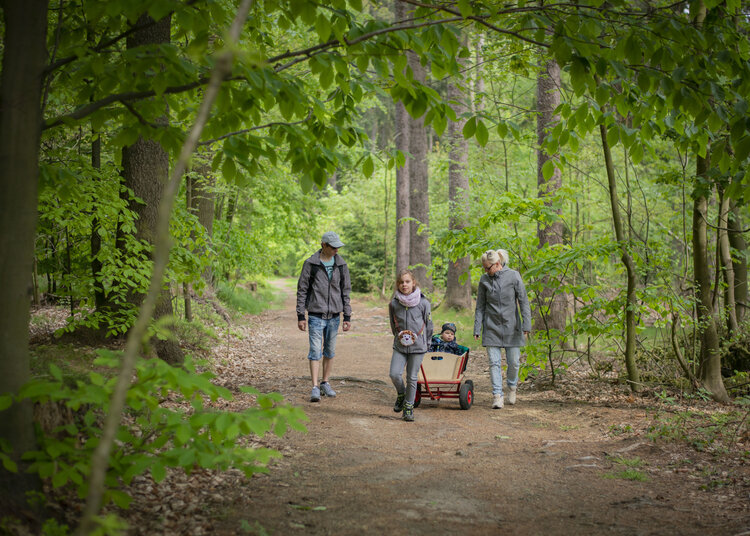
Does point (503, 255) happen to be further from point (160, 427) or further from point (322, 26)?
point (160, 427)

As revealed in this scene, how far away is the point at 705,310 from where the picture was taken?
23.6ft

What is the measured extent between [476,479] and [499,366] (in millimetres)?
3289

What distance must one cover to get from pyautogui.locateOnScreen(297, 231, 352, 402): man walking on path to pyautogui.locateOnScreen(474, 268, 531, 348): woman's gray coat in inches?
75.6

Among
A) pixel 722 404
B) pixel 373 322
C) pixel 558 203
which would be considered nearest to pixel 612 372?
pixel 722 404

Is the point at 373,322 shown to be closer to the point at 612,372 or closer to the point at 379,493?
the point at 612,372

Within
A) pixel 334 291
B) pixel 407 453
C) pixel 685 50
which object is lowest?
pixel 407 453

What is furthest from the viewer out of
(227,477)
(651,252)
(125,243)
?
(651,252)

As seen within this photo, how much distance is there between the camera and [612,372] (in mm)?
9023

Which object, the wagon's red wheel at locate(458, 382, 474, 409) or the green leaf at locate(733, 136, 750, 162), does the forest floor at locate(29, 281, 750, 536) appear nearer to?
the wagon's red wheel at locate(458, 382, 474, 409)

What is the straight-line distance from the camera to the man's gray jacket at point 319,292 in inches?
300

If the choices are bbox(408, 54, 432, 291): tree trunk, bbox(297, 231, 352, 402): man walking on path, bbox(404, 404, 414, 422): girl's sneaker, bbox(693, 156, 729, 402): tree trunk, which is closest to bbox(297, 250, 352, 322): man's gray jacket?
bbox(297, 231, 352, 402): man walking on path

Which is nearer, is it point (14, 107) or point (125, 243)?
point (14, 107)

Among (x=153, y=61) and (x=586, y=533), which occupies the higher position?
(x=153, y=61)

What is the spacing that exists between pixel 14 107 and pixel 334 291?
16.5ft
